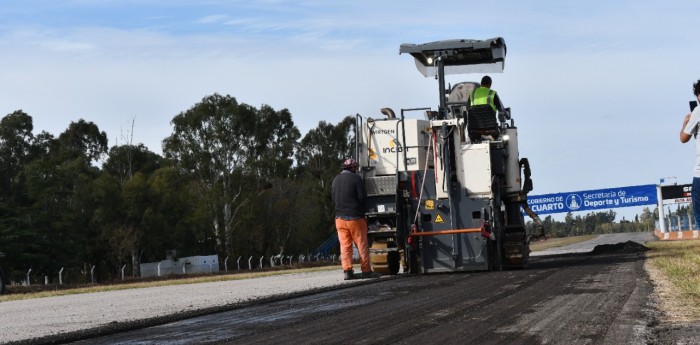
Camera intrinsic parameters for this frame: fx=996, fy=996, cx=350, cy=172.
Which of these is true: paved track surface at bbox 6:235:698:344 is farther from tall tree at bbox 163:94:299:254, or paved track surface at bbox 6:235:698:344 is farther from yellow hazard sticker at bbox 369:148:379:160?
tall tree at bbox 163:94:299:254

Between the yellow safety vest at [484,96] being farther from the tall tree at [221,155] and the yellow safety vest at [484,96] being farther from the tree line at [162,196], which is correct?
the tall tree at [221,155]

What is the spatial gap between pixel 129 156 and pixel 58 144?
13825mm

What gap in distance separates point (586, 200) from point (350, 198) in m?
50.5

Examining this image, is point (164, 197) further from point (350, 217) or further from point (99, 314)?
point (99, 314)

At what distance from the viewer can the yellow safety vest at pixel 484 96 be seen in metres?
17.4

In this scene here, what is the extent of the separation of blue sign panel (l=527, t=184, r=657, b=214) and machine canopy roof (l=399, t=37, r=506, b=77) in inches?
1807

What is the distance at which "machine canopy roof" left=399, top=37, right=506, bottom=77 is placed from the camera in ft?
59.7

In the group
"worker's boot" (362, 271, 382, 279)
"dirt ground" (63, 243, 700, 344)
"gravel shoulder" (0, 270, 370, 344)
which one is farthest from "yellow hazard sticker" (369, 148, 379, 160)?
"dirt ground" (63, 243, 700, 344)

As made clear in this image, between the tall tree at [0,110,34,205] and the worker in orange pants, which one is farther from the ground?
the tall tree at [0,110,34,205]

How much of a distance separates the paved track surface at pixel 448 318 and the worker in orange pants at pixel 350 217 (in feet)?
11.5

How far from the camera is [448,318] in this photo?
27.1 feet

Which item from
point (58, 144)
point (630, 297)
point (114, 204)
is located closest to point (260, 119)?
point (114, 204)

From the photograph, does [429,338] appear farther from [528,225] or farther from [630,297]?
[528,225]

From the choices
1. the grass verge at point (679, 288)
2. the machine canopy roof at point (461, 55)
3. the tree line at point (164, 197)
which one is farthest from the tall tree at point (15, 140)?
the grass verge at point (679, 288)
